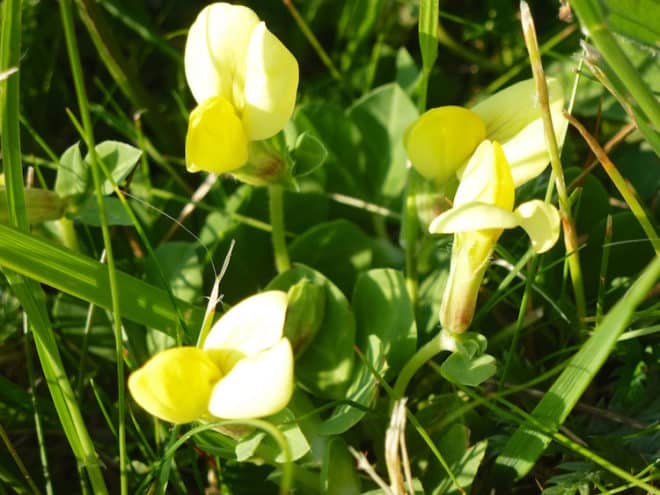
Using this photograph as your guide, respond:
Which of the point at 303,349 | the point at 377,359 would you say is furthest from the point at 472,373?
the point at 303,349

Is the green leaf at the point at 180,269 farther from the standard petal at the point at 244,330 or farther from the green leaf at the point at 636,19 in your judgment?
the green leaf at the point at 636,19

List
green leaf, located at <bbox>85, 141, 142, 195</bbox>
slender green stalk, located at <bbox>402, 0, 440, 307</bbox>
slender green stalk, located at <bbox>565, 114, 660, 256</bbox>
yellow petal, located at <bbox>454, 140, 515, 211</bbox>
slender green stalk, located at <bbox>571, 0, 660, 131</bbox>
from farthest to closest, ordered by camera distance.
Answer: green leaf, located at <bbox>85, 141, 142, 195</bbox> < slender green stalk, located at <bbox>402, 0, 440, 307</bbox> < slender green stalk, located at <bbox>565, 114, 660, 256</bbox> < yellow petal, located at <bbox>454, 140, 515, 211</bbox> < slender green stalk, located at <bbox>571, 0, 660, 131</bbox>

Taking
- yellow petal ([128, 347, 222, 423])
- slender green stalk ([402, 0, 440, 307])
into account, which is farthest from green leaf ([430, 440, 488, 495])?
yellow petal ([128, 347, 222, 423])

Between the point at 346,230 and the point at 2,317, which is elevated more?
the point at 346,230

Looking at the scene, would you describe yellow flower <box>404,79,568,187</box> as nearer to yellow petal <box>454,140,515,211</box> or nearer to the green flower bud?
yellow petal <box>454,140,515,211</box>

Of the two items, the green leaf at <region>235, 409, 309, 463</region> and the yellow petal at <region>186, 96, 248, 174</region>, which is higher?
the yellow petal at <region>186, 96, 248, 174</region>

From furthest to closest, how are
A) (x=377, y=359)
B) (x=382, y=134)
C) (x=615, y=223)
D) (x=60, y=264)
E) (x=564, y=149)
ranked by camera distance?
(x=382, y=134), (x=564, y=149), (x=615, y=223), (x=377, y=359), (x=60, y=264)

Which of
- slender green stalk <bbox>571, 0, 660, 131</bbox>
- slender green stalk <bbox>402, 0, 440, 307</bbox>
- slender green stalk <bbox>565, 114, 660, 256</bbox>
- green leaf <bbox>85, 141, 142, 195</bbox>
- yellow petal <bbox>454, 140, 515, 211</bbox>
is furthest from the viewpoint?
green leaf <bbox>85, 141, 142, 195</bbox>

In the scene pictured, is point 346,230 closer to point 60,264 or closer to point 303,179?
point 303,179

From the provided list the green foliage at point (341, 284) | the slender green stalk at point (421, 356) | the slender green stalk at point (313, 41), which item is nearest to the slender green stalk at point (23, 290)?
the green foliage at point (341, 284)
